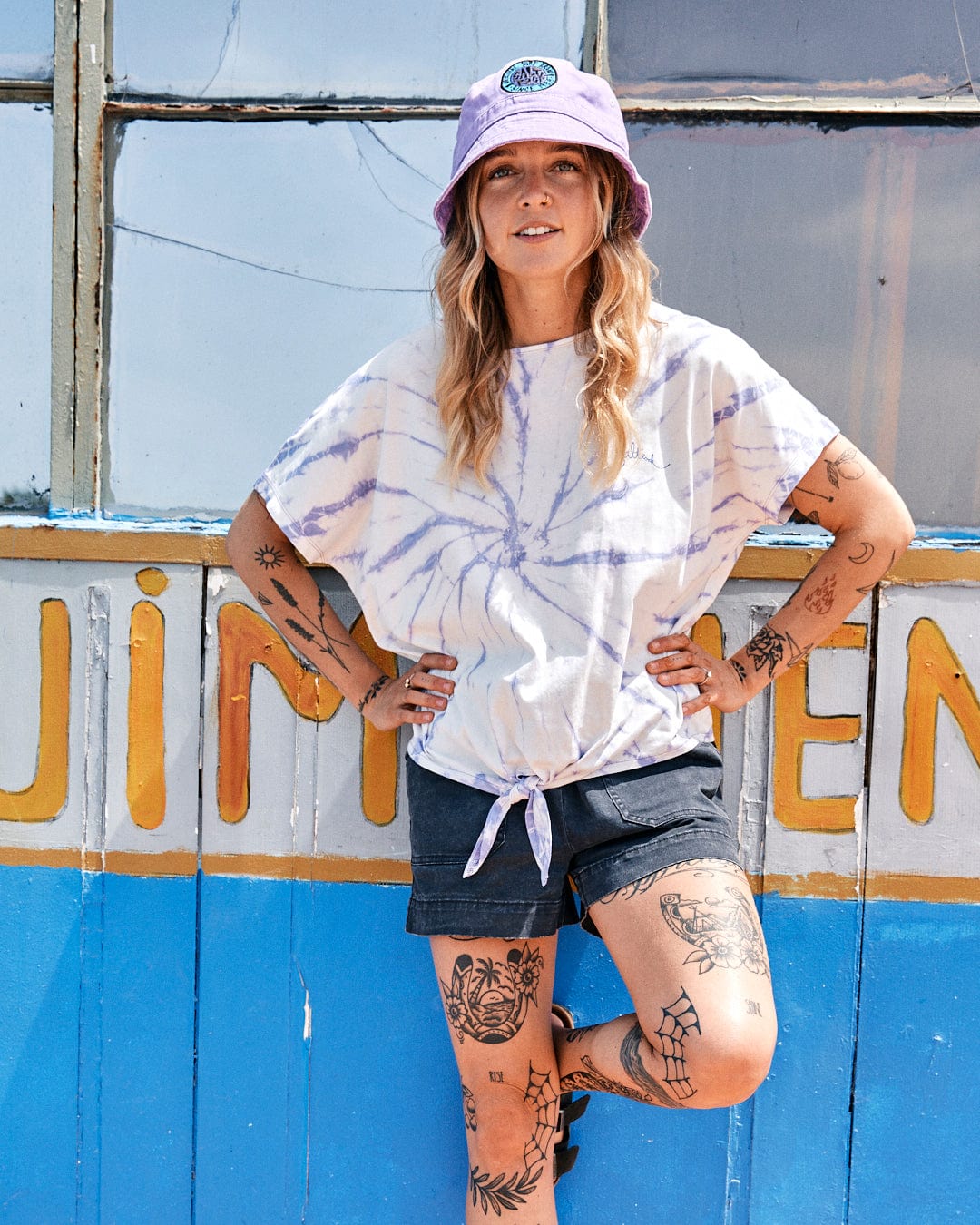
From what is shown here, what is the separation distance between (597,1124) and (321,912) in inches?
31.2

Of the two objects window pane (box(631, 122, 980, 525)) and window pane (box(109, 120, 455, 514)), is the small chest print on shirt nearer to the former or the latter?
window pane (box(631, 122, 980, 525))

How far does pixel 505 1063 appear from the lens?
2090mm

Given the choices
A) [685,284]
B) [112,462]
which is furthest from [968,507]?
[112,462]

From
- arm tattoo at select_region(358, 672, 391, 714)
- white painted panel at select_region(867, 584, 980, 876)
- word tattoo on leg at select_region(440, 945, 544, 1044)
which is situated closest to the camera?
word tattoo on leg at select_region(440, 945, 544, 1044)

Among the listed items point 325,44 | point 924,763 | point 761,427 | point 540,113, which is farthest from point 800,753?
point 325,44

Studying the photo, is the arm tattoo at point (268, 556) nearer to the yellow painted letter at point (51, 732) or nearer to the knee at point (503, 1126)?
the yellow painted letter at point (51, 732)

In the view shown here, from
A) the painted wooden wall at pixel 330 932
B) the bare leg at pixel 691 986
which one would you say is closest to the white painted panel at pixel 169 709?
the painted wooden wall at pixel 330 932

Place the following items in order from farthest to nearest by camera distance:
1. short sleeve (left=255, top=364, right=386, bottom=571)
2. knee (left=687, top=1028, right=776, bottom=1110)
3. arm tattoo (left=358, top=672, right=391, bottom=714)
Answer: arm tattoo (left=358, top=672, right=391, bottom=714), short sleeve (left=255, top=364, right=386, bottom=571), knee (left=687, top=1028, right=776, bottom=1110)

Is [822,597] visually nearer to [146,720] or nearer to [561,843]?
[561,843]

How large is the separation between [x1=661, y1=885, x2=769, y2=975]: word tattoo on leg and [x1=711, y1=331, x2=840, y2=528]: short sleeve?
748 millimetres

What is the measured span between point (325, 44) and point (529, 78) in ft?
2.60

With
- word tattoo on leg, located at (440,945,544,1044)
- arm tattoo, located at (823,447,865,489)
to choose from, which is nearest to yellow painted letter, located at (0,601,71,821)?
word tattoo on leg, located at (440,945,544,1044)

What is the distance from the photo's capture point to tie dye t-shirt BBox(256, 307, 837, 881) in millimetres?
1966

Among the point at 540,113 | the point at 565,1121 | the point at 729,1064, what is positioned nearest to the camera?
the point at 729,1064
